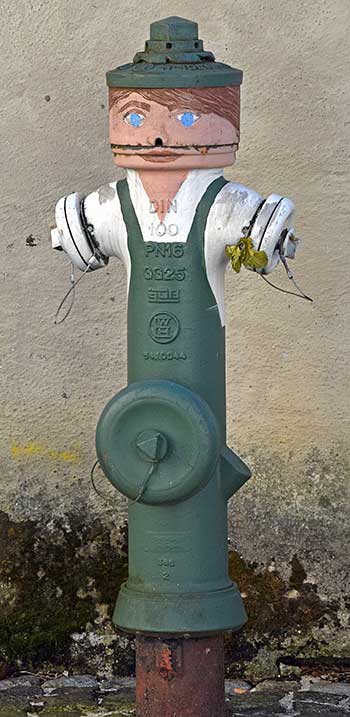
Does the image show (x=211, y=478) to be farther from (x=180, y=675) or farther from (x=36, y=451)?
(x=36, y=451)

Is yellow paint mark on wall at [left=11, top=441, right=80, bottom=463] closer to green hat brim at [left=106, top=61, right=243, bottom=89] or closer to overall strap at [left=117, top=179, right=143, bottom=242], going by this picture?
overall strap at [left=117, top=179, right=143, bottom=242]

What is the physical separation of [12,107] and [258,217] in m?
1.06

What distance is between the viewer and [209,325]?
3850mm

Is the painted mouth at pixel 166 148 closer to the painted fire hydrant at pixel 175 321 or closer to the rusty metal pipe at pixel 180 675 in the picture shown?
the painted fire hydrant at pixel 175 321

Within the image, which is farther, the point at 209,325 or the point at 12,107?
the point at 12,107

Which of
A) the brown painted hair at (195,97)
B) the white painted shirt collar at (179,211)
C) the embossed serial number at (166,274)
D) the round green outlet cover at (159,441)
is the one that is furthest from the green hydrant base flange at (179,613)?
the brown painted hair at (195,97)

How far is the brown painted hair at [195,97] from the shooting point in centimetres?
370

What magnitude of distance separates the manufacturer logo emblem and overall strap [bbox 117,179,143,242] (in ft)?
0.61

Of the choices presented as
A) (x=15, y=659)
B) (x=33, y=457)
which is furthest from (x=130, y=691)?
(x=33, y=457)

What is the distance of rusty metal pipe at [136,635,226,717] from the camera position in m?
3.92

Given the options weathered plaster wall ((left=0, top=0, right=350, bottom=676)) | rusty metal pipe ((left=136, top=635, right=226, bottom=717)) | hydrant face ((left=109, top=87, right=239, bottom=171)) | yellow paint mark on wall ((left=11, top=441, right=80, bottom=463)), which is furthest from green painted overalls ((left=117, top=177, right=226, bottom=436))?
yellow paint mark on wall ((left=11, top=441, right=80, bottom=463))

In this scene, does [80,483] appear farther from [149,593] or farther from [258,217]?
[258,217]

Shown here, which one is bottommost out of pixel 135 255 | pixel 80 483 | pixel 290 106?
pixel 80 483

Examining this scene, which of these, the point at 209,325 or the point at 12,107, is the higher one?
the point at 12,107
